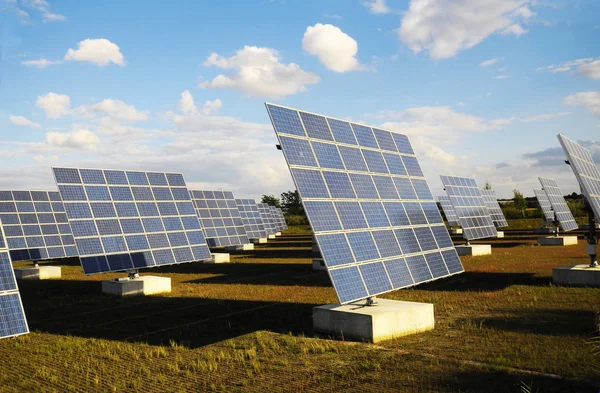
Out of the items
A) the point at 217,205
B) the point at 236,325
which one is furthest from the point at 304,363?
the point at 217,205

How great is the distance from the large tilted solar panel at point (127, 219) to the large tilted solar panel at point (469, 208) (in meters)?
21.0

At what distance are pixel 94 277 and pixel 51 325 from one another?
15139 mm

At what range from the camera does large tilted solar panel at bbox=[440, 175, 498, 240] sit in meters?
40.0

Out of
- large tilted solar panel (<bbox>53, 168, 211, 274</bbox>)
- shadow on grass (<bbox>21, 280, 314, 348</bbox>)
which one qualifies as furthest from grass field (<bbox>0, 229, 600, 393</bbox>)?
large tilted solar panel (<bbox>53, 168, 211, 274</bbox>)

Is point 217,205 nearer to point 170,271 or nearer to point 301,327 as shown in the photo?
point 170,271

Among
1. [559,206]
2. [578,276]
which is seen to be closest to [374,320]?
[578,276]

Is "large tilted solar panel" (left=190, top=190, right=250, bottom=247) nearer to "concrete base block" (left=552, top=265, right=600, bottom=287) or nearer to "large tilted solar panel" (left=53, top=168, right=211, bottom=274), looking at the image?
"large tilted solar panel" (left=53, top=168, right=211, bottom=274)

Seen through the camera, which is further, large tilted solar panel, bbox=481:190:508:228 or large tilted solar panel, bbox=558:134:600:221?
large tilted solar panel, bbox=481:190:508:228

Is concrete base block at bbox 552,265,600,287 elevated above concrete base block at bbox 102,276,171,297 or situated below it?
below

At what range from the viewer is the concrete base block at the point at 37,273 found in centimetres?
3441

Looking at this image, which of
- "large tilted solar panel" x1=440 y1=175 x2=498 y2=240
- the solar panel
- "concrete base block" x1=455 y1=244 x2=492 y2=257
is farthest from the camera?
the solar panel

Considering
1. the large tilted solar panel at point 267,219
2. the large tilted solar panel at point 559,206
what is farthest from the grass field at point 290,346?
the large tilted solar panel at point 267,219

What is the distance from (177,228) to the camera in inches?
1137

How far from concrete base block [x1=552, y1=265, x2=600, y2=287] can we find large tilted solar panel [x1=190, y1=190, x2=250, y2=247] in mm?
31607
